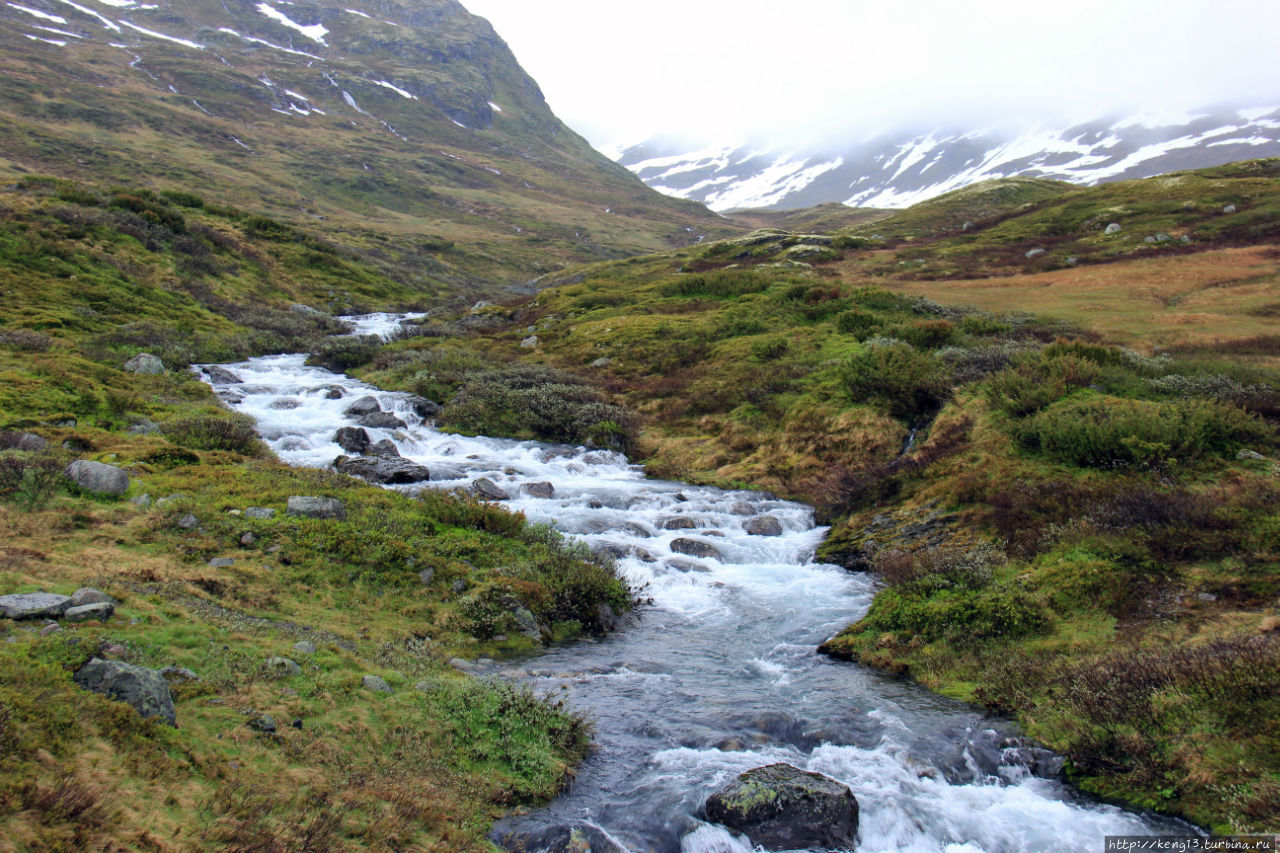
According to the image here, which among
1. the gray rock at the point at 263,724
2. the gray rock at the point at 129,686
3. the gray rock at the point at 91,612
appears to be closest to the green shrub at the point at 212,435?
the gray rock at the point at 91,612

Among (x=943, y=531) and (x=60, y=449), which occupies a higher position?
(x=60, y=449)

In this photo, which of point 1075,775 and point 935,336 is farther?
point 935,336

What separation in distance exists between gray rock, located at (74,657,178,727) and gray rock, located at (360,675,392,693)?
207cm

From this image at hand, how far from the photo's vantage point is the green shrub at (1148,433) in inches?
474

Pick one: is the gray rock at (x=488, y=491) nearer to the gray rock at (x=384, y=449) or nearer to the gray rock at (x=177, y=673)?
the gray rock at (x=384, y=449)

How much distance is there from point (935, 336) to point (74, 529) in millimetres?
24554

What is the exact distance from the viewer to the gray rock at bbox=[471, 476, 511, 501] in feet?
55.5

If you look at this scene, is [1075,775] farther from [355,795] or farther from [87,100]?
[87,100]

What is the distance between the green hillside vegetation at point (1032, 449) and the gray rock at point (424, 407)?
37.5 inches

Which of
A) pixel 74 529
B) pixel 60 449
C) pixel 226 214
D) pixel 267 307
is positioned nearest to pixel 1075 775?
pixel 74 529

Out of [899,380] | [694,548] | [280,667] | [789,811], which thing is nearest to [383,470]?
[694,548]

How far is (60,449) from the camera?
488 inches

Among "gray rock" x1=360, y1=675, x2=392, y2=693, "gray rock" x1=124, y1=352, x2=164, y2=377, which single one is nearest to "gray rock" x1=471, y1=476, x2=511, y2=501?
"gray rock" x1=360, y1=675, x2=392, y2=693

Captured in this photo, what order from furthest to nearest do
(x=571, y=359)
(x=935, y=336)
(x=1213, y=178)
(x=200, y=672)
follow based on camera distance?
(x=1213, y=178) < (x=571, y=359) < (x=935, y=336) < (x=200, y=672)
